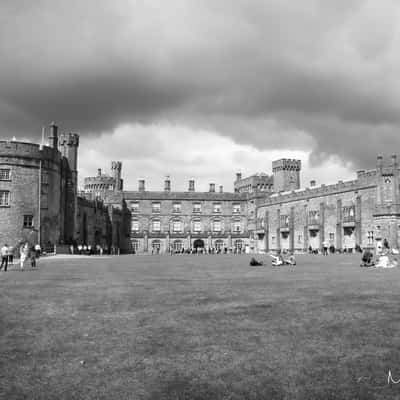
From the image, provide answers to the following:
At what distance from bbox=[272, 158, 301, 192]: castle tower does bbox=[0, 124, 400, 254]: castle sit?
0.63 feet

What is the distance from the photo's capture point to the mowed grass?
6699 millimetres

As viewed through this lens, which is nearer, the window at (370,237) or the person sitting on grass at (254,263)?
the person sitting on grass at (254,263)

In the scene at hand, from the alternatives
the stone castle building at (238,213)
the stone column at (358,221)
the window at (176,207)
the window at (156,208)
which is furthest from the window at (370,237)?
the window at (156,208)

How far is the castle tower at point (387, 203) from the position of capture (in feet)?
195

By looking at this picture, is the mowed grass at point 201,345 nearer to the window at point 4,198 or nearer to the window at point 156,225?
the window at point 4,198

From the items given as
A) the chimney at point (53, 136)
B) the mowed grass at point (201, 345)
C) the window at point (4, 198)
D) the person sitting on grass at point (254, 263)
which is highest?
the chimney at point (53, 136)

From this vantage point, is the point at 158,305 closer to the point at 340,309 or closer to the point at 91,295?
the point at 91,295

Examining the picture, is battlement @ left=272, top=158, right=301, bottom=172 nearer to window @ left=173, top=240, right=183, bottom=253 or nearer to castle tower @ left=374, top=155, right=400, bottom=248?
window @ left=173, top=240, right=183, bottom=253

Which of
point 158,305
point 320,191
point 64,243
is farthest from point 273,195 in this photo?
point 158,305

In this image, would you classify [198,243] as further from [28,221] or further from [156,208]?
[28,221]

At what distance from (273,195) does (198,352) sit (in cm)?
8317

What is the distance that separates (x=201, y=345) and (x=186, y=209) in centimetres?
8621

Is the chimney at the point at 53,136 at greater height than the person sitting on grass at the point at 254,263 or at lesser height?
greater

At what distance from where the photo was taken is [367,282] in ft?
56.0
